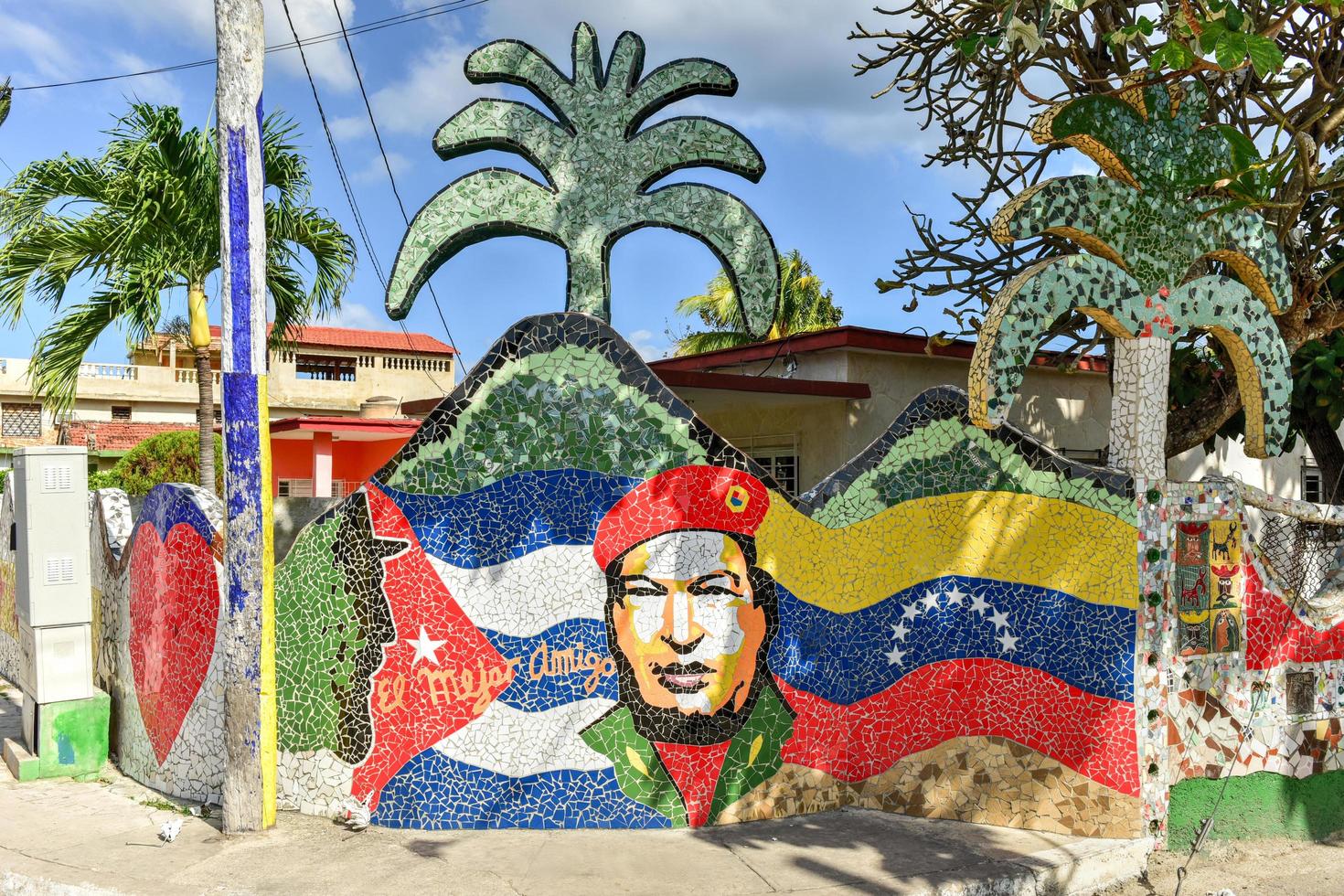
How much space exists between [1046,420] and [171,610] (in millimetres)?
9229

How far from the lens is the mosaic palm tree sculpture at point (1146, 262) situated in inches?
237

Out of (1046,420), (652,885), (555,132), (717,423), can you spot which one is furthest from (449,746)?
(1046,420)

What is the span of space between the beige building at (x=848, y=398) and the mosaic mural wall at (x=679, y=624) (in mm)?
3075

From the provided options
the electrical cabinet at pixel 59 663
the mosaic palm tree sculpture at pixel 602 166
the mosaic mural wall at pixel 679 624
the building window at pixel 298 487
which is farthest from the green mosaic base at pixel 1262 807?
the building window at pixel 298 487

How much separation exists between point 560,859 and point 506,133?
13.9ft

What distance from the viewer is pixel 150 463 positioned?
19312 mm

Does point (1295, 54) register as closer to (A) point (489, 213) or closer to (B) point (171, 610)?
(A) point (489, 213)

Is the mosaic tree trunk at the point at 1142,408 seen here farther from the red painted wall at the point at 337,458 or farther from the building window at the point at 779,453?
the red painted wall at the point at 337,458

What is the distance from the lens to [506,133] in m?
6.64

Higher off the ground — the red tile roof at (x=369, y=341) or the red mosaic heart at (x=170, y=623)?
the red tile roof at (x=369, y=341)

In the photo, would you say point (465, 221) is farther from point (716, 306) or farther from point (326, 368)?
point (326, 368)

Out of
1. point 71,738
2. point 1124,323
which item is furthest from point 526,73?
point 71,738

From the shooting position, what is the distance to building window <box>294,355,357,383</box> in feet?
132

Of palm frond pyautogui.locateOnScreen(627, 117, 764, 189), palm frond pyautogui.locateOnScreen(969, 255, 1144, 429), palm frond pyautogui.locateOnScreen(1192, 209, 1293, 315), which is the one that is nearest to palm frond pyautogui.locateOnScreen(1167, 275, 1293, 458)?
palm frond pyautogui.locateOnScreen(1192, 209, 1293, 315)
